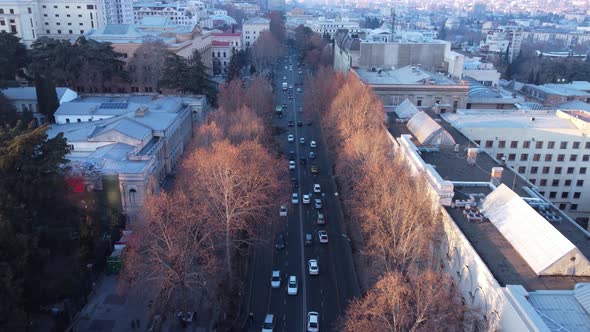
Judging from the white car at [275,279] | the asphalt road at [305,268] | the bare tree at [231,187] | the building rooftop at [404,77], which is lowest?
the asphalt road at [305,268]

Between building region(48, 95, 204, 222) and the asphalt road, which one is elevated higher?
building region(48, 95, 204, 222)

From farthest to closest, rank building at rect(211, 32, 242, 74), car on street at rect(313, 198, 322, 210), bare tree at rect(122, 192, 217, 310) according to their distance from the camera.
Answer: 1. building at rect(211, 32, 242, 74)
2. car on street at rect(313, 198, 322, 210)
3. bare tree at rect(122, 192, 217, 310)

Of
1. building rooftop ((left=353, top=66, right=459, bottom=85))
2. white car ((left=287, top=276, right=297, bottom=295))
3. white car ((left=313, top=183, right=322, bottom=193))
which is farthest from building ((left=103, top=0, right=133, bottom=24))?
white car ((left=287, top=276, right=297, bottom=295))

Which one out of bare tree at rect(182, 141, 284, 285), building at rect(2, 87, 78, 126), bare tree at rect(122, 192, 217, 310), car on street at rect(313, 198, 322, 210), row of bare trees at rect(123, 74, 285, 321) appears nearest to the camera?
bare tree at rect(122, 192, 217, 310)

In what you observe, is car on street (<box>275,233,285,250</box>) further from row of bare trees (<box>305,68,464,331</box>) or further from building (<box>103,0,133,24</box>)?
building (<box>103,0,133,24</box>)

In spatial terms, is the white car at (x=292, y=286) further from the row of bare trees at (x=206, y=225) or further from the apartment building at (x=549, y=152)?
→ the apartment building at (x=549, y=152)

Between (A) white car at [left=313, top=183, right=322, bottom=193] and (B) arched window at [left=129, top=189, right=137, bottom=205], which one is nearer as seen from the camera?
(B) arched window at [left=129, top=189, right=137, bottom=205]

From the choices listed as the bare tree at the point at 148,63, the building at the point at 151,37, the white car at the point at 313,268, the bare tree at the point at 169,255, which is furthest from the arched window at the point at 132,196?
the building at the point at 151,37
